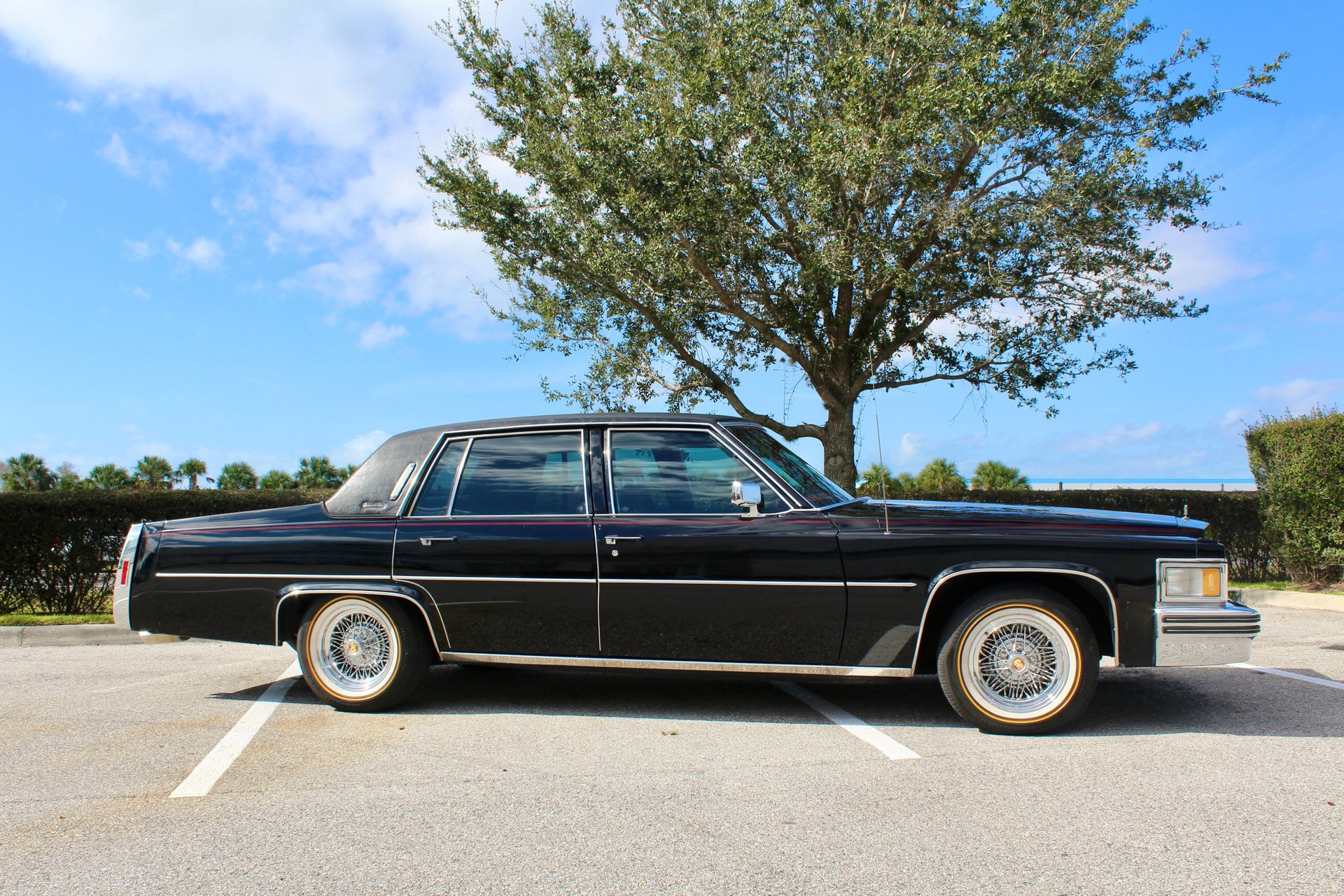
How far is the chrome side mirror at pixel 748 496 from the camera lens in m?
5.07

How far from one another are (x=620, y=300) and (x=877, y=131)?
554 cm

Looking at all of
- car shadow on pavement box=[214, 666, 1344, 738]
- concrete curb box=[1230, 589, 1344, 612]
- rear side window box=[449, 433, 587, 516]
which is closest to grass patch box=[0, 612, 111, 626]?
car shadow on pavement box=[214, 666, 1344, 738]

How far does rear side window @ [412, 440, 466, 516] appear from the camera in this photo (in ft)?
18.6

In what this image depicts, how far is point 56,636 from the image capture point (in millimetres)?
8984

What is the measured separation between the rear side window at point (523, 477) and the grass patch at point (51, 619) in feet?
19.3

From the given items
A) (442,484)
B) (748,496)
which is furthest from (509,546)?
(748,496)

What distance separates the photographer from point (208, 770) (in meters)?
4.44

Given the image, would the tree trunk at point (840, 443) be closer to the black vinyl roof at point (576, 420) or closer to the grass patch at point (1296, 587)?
the grass patch at point (1296, 587)

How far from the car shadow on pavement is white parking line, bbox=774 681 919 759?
2.7 inches

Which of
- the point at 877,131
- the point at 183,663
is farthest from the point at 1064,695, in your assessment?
the point at 877,131

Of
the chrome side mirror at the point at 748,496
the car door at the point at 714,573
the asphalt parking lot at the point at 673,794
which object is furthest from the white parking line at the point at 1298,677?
the chrome side mirror at the point at 748,496

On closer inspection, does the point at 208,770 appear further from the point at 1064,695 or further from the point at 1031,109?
the point at 1031,109

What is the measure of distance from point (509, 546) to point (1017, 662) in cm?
286

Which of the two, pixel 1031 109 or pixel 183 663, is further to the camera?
pixel 1031 109
